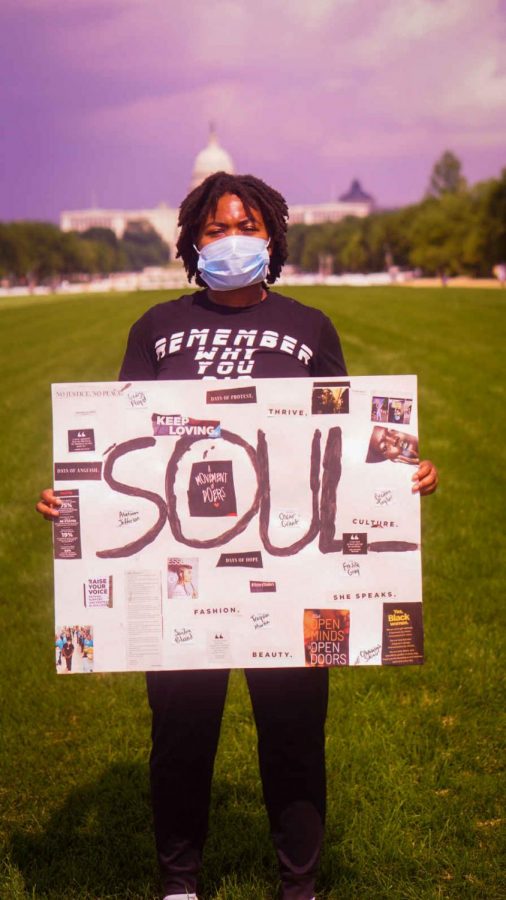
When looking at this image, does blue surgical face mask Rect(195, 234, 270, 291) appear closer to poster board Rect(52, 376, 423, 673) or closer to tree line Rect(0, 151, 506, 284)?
poster board Rect(52, 376, 423, 673)

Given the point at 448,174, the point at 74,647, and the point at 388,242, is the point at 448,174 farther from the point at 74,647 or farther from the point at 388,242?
the point at 74,647

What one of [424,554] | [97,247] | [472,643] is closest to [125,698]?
[472,643]

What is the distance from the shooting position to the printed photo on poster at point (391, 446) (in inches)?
121

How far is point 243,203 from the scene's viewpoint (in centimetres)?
348

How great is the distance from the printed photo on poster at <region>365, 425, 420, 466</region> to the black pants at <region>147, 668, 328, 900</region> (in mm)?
763

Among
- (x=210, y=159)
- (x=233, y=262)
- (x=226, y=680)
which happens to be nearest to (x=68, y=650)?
(x=226, y=680)

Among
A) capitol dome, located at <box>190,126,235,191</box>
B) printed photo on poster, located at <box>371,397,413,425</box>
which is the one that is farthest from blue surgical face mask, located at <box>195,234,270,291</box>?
capitol dome, located at <box>190,126,235,191</box>

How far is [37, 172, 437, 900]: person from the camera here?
3.25m

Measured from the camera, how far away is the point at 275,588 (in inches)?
123

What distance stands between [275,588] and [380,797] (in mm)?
1529

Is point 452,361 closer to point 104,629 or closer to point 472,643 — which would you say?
point 472,643

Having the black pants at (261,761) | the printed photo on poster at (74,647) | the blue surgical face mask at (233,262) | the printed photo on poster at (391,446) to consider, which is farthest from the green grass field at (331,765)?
the blue surgical face mask at (233,262)

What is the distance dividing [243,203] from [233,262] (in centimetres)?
28

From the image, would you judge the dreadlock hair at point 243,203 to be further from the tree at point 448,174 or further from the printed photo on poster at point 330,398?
the tree at point 448,174
